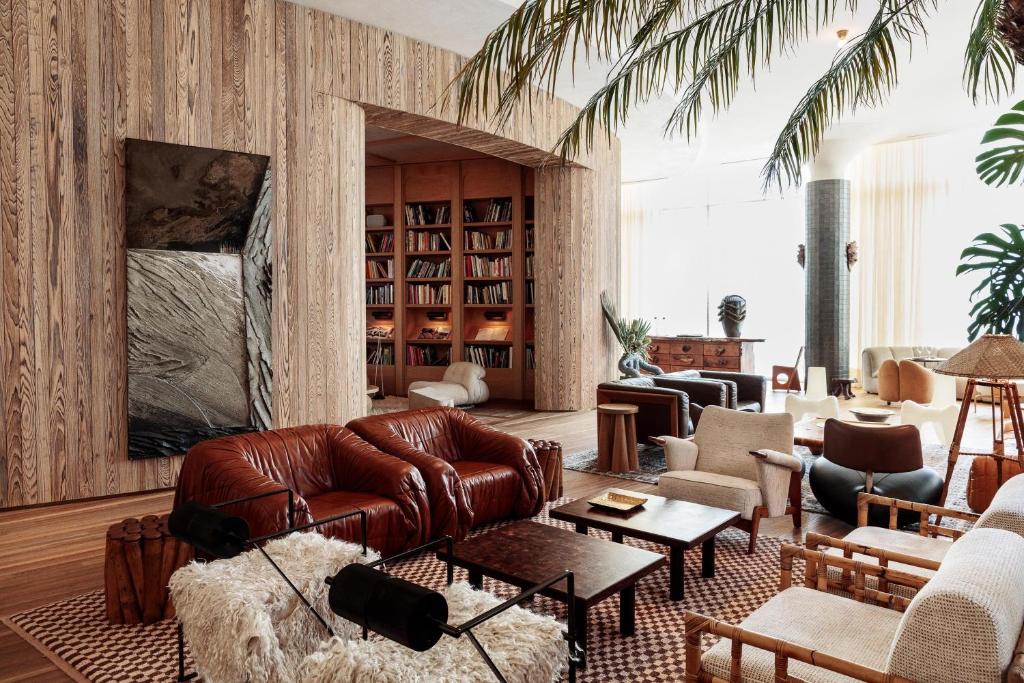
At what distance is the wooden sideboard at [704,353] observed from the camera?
33.6ft

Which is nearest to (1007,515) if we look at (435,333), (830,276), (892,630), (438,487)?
(892,630)

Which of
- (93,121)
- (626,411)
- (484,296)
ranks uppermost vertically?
(93,121)

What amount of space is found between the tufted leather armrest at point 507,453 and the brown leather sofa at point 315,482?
0.83 meters

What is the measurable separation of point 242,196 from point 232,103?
0.71 m

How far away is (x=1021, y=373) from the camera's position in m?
3.61

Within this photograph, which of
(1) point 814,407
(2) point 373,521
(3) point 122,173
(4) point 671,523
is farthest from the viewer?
(1) point 814,407

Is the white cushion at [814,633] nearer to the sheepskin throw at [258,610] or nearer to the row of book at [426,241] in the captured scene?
the sheepskin throw at [258,610]

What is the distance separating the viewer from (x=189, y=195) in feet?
16.3

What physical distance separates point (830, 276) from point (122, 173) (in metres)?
9.14

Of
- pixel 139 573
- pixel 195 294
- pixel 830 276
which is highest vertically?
pixel 830 276

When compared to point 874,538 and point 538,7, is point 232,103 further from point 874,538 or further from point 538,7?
point 874,538

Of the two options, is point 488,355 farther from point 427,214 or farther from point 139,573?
point 139,573

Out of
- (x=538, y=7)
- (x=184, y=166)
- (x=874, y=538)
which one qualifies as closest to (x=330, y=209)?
(x=184, y=166)

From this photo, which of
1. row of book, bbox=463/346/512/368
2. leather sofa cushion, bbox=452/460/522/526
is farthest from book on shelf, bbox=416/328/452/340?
Result: leather sofa cushion, bbox=452/460/522/526
